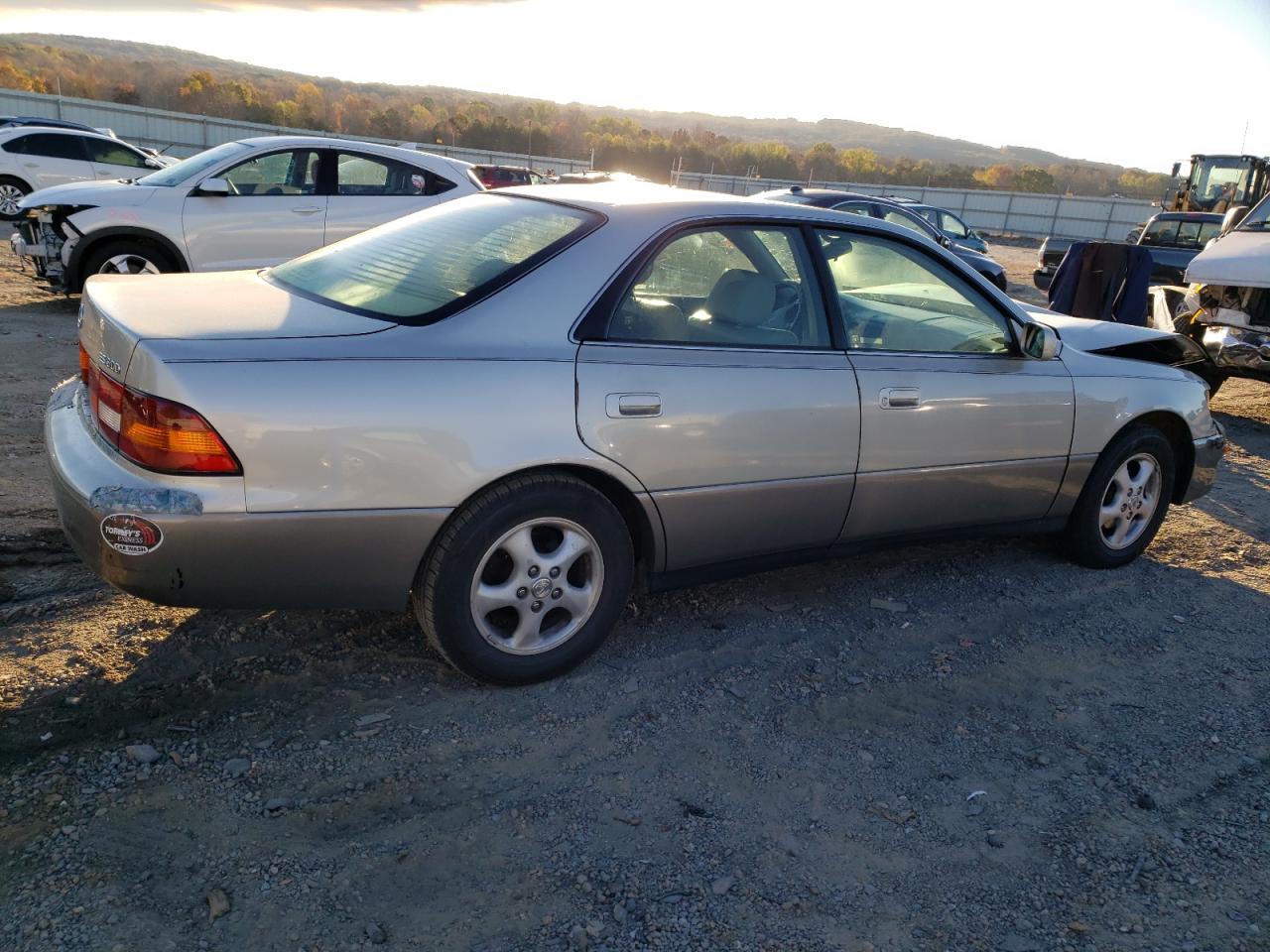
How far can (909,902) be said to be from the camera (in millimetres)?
2541

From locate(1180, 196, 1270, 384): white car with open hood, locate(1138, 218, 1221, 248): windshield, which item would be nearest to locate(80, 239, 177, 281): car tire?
locate(1180, 196, 1270, 384): white car with open hood

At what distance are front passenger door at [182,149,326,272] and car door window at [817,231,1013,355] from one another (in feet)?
19.9

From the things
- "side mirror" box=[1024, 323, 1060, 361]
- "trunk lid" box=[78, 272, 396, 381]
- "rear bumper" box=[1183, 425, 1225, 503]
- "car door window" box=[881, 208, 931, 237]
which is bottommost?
"rear bumper" box=[1183, 425, 1225, 503]

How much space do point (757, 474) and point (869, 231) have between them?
3.93 feet

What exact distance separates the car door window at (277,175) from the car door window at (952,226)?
13.0 metres

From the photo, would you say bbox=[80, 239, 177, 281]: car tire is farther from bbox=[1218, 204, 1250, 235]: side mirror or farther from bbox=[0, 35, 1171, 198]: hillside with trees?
bbox=[0, 35, 1171, 198]: hillside with trees

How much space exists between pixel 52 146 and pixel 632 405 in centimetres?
1679

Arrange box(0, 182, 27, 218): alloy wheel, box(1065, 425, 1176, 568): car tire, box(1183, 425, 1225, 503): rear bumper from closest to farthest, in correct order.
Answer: box(1065, 425, 1176, 568): car tire < box(1183, 425, 1225, 503): rear bumper < box(0, 182, 27, 218): alloy wheel

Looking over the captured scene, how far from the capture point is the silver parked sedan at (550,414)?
2.80 metres

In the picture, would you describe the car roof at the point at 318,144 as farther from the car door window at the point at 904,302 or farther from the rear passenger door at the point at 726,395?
the rear passenger door at the point at 726,395

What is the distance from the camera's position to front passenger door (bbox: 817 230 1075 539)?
3846 mm

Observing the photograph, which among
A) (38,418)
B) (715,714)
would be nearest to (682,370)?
(715,714)

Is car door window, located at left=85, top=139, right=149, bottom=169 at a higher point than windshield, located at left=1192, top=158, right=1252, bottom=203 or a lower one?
lower

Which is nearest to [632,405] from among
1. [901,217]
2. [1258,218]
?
[1258,218]
